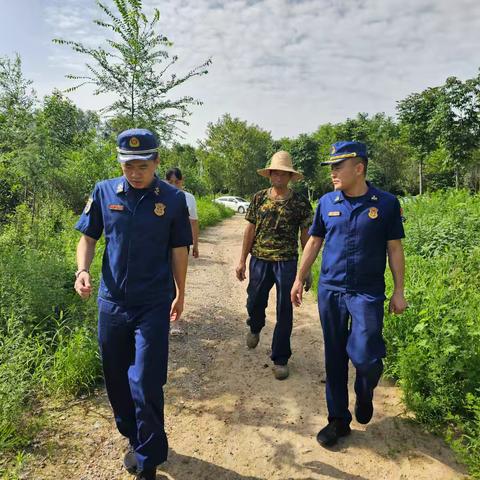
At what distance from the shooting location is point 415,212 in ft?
26.0

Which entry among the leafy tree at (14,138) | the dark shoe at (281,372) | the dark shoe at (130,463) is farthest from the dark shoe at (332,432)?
the leafy tree at (14,138)

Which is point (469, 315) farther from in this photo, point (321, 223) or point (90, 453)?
point (90, 453)

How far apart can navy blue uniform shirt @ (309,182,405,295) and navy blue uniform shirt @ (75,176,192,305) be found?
3.57 feet

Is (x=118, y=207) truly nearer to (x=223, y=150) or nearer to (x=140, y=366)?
(x=140, y=366)

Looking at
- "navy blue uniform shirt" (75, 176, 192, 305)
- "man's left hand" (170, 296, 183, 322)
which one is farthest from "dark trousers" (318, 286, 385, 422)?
"navy blue uniform shirt" (75, 176, 192, 305)

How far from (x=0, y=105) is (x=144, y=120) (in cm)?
284

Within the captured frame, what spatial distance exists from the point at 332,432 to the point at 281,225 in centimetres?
180

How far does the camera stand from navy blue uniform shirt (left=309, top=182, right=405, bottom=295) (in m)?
2.56

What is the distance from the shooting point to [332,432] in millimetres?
2682

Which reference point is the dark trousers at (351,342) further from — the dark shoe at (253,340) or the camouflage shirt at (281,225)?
the dark shoe at (253,340)

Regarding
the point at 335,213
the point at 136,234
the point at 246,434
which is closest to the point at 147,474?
the point at 246,434

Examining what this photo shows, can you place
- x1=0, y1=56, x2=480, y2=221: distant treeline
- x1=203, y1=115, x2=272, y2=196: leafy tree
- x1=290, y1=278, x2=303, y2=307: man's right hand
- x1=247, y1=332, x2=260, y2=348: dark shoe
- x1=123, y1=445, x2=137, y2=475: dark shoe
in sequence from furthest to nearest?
x1=203, y1=115, x2=272, y2=196: leafy tree → x1=0, y1=56, x2=480, y2=221: distant treeline → x1=247, y1=332, x2=260, y2=348: dark shoe → x1=290, y1=278, x2=303, y2=307: man's right hand → x1=123, y1=445, x2=137, y2=475: dark shoe

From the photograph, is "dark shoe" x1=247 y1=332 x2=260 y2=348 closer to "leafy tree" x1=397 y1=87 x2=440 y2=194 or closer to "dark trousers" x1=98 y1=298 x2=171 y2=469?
"dark trousers" x1=98 y1=298 x2=171 y2=469

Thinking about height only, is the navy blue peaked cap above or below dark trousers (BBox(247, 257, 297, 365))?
above
